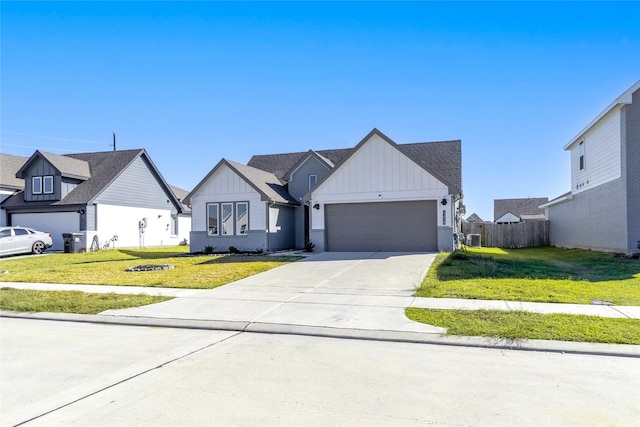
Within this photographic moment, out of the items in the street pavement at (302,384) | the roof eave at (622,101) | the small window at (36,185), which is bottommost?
the street pavement at (302,384)

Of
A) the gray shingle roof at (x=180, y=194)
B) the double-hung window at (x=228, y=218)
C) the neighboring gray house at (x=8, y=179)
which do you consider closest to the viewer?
the double-hung window at (x=228, y=218)

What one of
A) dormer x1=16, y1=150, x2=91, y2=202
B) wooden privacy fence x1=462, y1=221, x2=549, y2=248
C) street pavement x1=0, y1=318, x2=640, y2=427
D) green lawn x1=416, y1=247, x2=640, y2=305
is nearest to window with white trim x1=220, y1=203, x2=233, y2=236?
green lawn x1=416, y1=247, x2=640, y2=305

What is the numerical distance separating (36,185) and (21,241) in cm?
575

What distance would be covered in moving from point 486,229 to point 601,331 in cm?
2404

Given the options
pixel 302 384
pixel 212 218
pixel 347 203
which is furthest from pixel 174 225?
pixel 302 384

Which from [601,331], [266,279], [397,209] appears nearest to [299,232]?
[397,209]

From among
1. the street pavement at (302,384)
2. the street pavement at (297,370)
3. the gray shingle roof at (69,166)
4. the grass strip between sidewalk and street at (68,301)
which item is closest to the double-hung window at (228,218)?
the gray shingle roof at (69,166)

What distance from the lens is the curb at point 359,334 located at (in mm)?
6055

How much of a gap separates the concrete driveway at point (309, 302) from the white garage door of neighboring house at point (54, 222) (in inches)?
736

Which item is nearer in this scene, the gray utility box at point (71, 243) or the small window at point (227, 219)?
the small window at point (227, 219)

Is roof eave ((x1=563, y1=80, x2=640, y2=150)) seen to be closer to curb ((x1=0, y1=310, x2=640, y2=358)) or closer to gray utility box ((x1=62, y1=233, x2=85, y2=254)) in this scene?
curb ((x1=0, y1=310, x2=640, y2=358))

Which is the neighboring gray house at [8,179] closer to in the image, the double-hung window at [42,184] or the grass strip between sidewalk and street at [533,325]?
the double-hung window at [42,184]

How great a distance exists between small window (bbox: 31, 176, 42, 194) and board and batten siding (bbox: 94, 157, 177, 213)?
13.2 feet

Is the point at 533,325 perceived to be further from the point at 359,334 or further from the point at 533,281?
the point at 533,281
